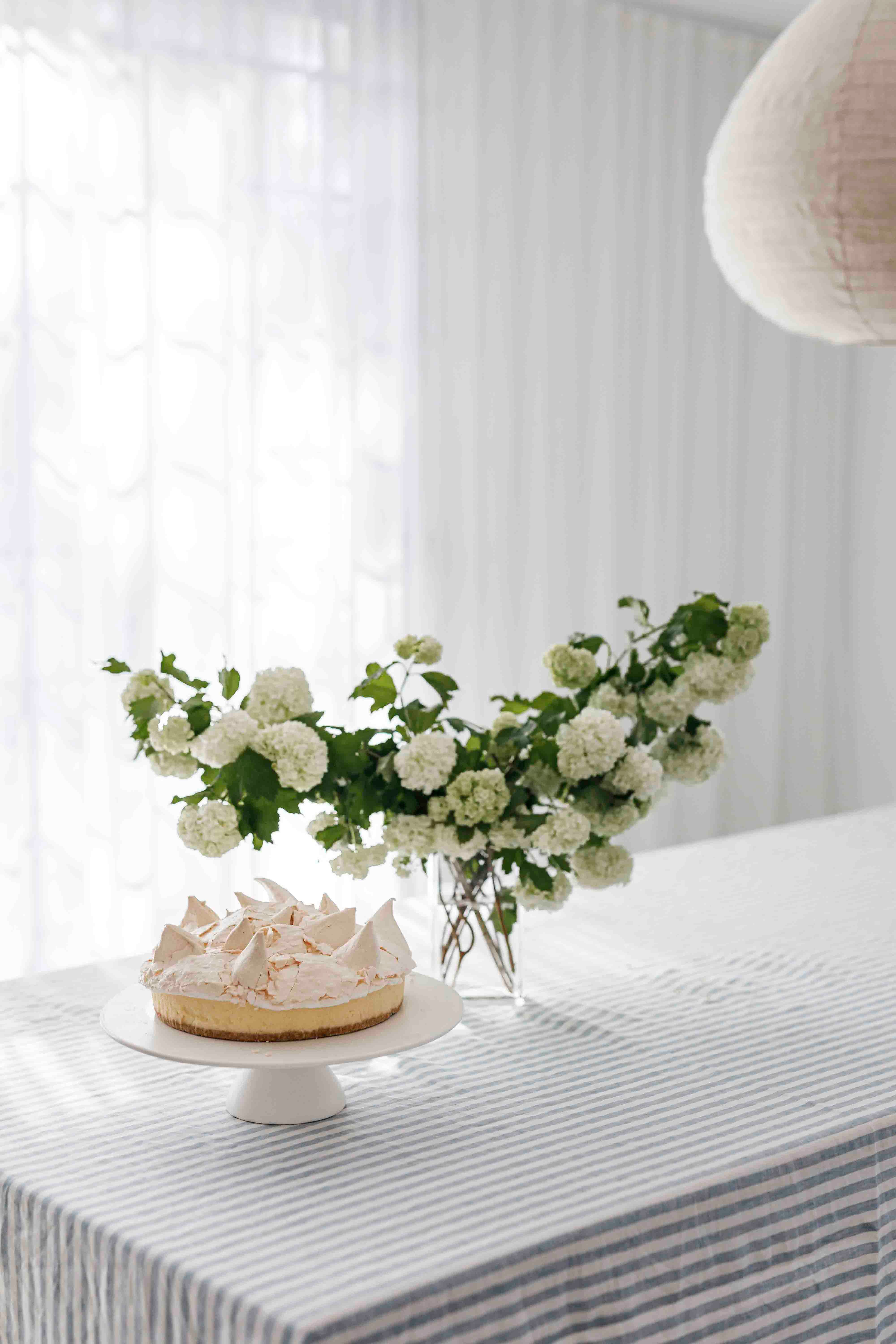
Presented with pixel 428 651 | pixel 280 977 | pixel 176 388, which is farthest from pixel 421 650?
pixel 176 388

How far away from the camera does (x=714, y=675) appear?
1.53m

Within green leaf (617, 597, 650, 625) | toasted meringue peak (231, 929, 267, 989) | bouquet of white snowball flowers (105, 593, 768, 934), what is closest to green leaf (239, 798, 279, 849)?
bouquet of white snowball flowers (105, 593, 768, 934)

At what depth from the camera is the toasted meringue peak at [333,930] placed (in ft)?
4.16

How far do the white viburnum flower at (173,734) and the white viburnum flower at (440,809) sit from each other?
0.83ft

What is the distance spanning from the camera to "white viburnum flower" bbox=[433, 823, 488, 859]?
145cm

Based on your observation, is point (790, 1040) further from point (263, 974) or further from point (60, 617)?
point (60, 617)

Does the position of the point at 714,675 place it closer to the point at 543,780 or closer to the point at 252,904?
the point at 543,780

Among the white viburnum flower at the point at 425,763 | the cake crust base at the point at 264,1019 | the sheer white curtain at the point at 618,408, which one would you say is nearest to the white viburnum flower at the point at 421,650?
the white viburnum flower at the point at 425,763

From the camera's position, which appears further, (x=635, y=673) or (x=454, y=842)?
(x=635, y=673)

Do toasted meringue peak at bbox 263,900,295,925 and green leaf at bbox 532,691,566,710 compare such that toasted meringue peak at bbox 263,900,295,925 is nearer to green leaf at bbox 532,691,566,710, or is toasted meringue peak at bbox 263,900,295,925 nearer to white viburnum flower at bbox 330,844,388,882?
white viburnum flower at bbox 330,844,388,882

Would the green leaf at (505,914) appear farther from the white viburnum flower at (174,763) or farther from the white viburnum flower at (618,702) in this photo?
the white viburnum flower at (174,763)

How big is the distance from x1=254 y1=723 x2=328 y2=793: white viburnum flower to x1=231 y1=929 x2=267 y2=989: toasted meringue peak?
0.21m

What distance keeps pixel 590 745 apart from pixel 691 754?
0.17m

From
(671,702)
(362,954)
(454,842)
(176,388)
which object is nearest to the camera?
(362,954)
